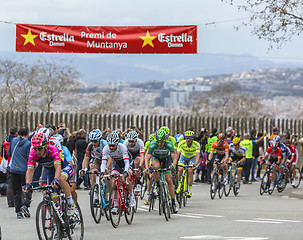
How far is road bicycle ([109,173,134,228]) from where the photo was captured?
1393 cm

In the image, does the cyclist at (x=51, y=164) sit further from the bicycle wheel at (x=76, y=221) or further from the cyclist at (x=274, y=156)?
the cyclist at (x=274, y=156)

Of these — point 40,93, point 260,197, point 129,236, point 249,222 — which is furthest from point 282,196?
point 40,93

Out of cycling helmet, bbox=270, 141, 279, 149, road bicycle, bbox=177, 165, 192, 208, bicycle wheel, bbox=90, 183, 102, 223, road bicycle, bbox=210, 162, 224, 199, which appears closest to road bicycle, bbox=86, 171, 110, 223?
bicycle wheel, bbox=90, 183, 102, 223

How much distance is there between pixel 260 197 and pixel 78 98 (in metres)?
33.1

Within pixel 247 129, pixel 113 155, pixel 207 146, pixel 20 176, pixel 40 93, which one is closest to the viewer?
pixel 113 155

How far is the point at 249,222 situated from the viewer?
1450cm

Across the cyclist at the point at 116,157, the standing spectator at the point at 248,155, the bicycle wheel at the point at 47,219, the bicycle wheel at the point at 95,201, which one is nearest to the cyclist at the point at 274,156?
the standing spectator at the point at 248,155

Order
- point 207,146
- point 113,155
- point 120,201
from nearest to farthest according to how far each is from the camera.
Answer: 1. point 120,201
2. point 113,155
3. point 207,146

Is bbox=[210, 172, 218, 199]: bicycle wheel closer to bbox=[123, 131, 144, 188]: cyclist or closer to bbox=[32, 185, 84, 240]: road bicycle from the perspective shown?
bbox=[123, 131, 144, 188]: cyclist

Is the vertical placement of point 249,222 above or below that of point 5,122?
below

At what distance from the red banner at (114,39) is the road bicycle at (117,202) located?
11037 millimetres

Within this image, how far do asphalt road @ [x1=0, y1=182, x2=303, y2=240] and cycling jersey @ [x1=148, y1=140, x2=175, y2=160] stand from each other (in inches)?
55.0

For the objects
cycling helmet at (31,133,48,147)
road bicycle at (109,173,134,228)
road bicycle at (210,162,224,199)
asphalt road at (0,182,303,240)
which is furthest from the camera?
road bicycle at (210,162,224,199)

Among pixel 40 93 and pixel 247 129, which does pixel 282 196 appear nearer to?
pixel 247 129
